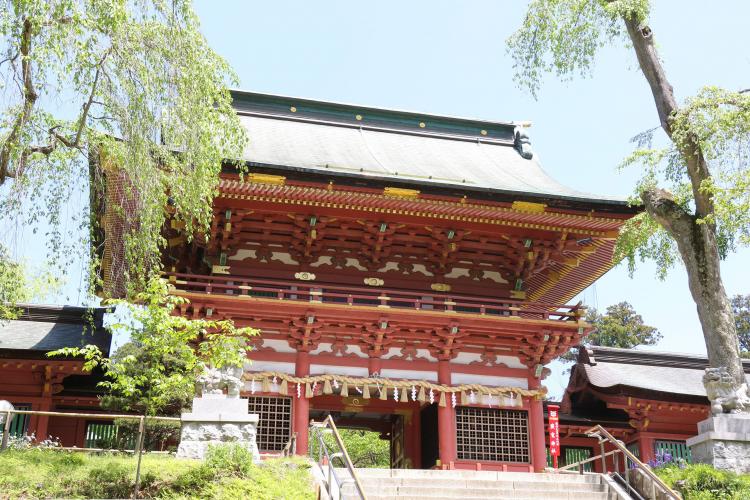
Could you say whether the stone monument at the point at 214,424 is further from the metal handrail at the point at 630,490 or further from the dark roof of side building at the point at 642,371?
the dark roof of side building at the point at 642,371

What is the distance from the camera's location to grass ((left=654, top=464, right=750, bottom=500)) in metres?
11.2

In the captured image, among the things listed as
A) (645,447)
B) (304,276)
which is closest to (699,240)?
(645,447)

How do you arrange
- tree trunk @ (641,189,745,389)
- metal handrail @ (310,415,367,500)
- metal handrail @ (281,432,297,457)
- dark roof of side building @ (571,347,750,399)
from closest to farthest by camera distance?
metal handrail @ (310,415,367,500)
tree trunk @ (641,189,745,389)
metal handrail @ (281,432,297,457)
dark roof of side building @ (571,347,750,399)

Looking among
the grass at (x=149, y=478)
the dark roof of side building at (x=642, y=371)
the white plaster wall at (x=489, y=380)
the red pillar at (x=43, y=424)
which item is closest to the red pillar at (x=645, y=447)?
the dark roof of side building at (x=642, y=371)

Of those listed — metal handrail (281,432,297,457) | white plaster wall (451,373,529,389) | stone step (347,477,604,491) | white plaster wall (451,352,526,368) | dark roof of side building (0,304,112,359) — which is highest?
dark roof of side building (0,304,112,359)

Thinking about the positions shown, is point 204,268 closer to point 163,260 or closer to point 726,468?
point 163,260

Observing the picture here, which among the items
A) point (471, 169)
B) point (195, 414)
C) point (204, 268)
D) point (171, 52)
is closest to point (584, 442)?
point (471, 169)

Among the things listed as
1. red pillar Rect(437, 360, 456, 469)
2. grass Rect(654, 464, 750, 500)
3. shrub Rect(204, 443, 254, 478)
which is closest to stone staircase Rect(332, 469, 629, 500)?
grass Rect(654, 464, 750, 500)

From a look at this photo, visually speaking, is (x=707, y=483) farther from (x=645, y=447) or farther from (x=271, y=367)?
(x=271, y=367)

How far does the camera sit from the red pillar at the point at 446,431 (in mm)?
16703

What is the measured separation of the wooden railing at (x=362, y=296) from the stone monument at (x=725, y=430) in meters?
4.99

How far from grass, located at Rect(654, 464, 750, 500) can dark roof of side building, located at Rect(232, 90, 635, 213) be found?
347 inches

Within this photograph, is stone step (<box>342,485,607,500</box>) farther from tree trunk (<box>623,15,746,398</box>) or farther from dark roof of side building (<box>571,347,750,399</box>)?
dark roof of side building (<box>571,347,750,399</box>)

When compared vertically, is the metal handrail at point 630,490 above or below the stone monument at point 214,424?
below
